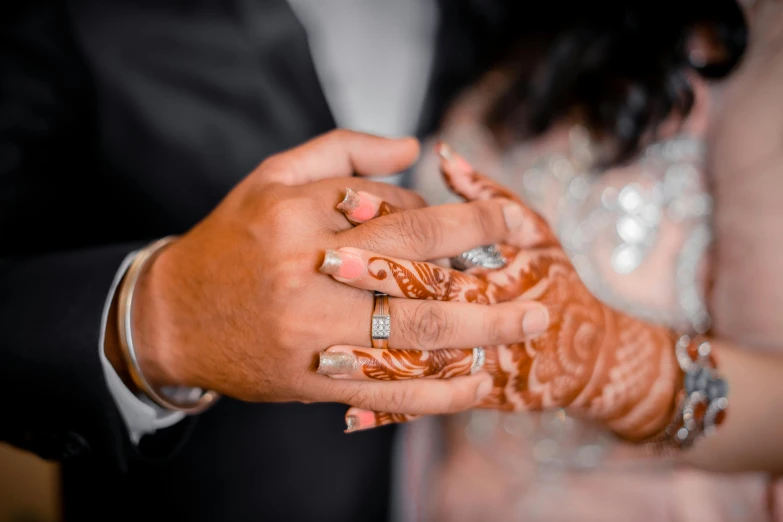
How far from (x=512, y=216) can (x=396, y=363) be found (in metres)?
0.26

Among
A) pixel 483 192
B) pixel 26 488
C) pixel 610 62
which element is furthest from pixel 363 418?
pixel 26 488

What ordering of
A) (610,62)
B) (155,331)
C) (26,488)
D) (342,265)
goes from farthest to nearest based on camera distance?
(26,488)
(610,62)
(155,331)
(342,265)

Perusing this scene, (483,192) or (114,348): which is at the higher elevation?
(483,192)

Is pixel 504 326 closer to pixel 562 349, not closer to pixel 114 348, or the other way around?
pixel 562 349

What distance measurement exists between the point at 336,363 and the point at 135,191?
708 mm

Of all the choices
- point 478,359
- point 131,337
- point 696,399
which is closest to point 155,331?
point 131,337

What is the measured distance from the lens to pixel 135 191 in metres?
0.97

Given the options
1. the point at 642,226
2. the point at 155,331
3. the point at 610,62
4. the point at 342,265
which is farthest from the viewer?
the point at 610,62

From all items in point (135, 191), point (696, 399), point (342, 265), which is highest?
point (135, 191)

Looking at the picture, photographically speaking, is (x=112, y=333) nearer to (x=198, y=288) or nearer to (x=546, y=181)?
(x=198, y=288)

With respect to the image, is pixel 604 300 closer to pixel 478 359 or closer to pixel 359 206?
pixel 478 359

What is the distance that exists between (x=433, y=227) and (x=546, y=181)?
0.50 m

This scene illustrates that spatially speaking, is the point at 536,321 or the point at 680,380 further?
the point at 680,380

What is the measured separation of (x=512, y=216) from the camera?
0.63 meters
